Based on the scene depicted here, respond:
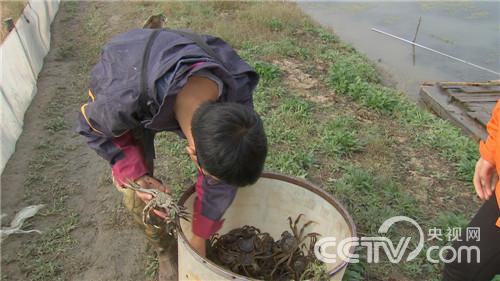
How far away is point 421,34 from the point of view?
657 cm

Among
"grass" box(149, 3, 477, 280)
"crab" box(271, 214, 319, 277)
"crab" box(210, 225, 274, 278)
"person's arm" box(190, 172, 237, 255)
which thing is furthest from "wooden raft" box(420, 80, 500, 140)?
"person's arm" box(190, 172, 237, 255)

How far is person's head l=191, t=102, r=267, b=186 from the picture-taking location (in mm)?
1363

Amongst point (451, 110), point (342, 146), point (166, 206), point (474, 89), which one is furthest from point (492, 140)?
point (474, 89)

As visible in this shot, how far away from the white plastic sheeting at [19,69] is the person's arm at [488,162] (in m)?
2.91

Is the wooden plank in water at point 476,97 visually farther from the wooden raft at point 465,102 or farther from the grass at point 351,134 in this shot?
the grass at point 351,134

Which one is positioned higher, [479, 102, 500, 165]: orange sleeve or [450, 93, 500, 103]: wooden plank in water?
[479, 102, 500, 165]: orange sleeve

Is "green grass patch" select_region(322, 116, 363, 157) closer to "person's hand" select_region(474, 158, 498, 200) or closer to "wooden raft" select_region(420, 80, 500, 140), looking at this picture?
"wooden raft" select_region(420, 80, 500, 140)

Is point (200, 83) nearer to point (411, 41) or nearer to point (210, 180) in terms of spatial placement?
point (210, 180)

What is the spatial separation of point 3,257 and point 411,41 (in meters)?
5.56

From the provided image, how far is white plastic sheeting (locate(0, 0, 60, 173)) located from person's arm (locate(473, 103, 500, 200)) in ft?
Answer: 9.56

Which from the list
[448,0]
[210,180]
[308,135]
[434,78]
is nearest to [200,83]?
[210,180]

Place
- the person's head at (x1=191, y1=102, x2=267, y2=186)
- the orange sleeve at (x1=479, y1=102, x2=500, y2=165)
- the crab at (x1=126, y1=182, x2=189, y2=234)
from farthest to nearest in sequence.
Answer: the orange sleeve at (x1=479, y1=102, x2=500, y2=165) < the crab at (x1=126, y1=182, x2=189, y2=234) < the person's head at (x1=191, y1=102, x2=267, y2=186)

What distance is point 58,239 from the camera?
269 cm

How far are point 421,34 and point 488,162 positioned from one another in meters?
5.14
